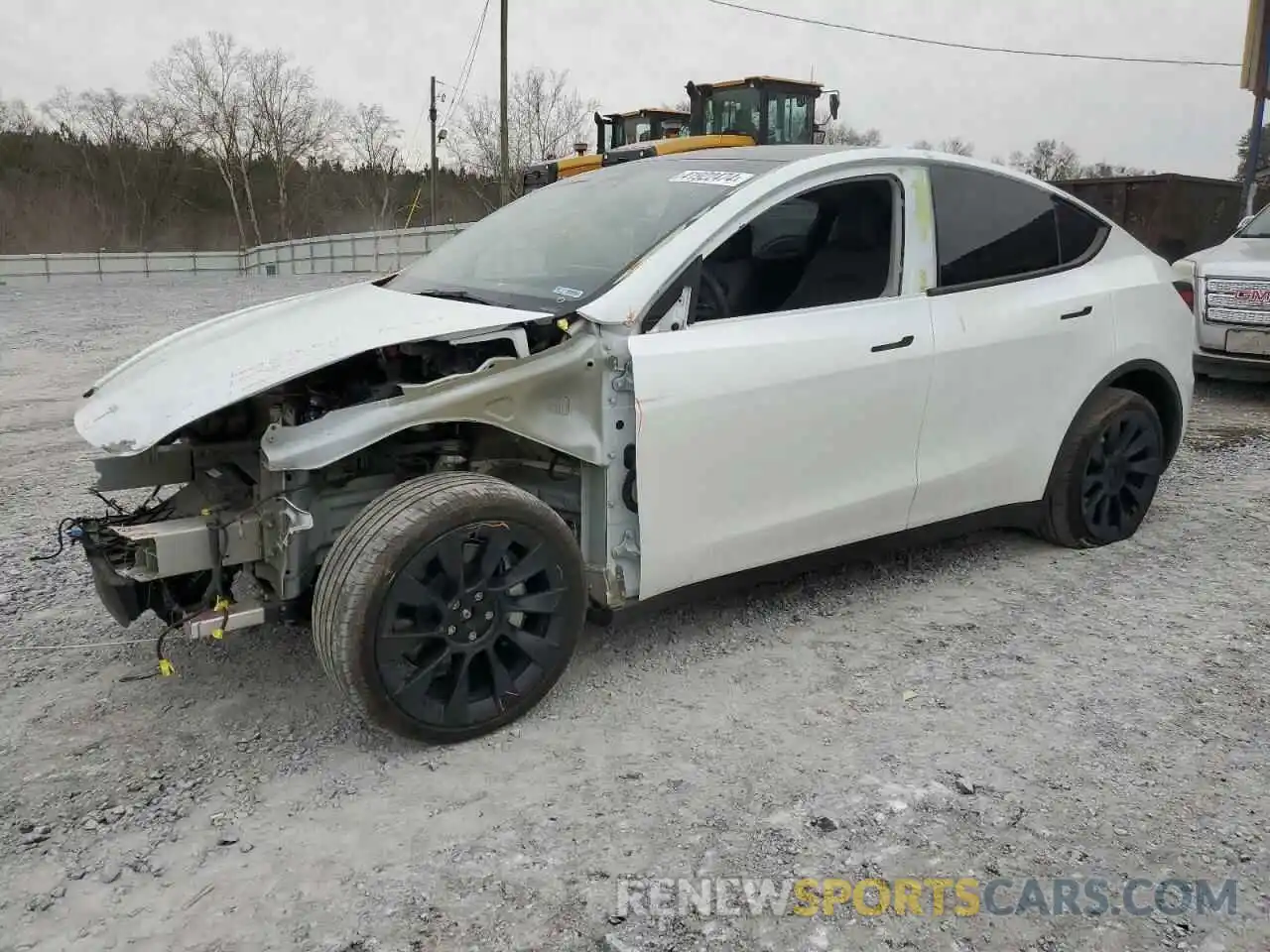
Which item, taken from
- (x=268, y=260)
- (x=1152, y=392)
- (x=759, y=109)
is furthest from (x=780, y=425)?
(x=268, y=260)

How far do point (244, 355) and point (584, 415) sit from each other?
1.03 m

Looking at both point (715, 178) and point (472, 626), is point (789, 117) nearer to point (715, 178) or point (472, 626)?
point (715, 178)

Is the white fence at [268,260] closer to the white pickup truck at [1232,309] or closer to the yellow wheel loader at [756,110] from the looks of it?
the yellow wheel loader at [756,110]

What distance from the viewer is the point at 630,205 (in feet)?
12.3

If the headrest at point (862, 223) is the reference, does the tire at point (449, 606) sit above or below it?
below

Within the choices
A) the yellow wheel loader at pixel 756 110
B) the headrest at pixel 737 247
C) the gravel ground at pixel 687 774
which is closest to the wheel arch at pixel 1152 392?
the gravel ground at pixel 687 774

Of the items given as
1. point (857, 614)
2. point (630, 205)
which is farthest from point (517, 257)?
point (857, 614)

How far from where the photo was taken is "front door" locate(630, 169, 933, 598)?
3.19 meters

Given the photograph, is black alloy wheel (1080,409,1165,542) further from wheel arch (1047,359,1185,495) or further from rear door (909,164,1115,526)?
rear door (909,164,1115,526)

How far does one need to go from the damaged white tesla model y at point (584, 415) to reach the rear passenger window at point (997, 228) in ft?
0.05

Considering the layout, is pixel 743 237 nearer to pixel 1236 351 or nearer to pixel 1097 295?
pixel 1097 295

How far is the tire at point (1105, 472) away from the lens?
4414 mm

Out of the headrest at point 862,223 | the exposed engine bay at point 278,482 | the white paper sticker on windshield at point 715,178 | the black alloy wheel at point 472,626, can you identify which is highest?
the white paper sticker on windshield at point 715,178

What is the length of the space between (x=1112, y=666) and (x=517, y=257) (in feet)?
8.42
